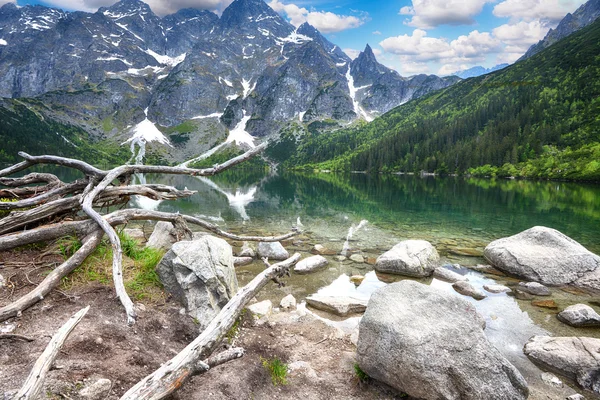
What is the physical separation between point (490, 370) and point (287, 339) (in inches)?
190

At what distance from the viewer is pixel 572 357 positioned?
301 inches

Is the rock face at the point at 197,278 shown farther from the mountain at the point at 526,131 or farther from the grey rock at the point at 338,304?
the mountain at the point at 526,131

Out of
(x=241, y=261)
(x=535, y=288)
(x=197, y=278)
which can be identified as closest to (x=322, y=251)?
(x=241, y=261)

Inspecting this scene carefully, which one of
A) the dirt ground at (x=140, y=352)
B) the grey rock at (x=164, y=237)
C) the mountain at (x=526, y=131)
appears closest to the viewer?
the dirt ground at (x=140, y=352)

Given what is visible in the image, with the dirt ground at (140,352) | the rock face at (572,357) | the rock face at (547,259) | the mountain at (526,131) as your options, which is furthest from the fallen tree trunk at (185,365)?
the mountain at (526,131)

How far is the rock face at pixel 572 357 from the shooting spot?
7.19 metres

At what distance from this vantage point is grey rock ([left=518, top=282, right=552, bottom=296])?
42.7 ft

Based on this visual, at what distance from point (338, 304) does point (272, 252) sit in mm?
7134

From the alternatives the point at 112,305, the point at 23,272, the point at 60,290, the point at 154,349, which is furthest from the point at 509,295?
the point at 23,272

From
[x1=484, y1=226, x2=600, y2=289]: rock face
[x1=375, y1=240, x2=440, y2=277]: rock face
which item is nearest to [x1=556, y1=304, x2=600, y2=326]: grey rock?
[x1=484, y1=226, x2=600, y2=289]: rock face

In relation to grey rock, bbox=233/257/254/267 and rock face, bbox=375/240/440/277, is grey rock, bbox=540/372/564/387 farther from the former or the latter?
grey rock, bbox=233/257/254/267

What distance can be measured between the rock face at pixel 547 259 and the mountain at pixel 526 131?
90.6 metres

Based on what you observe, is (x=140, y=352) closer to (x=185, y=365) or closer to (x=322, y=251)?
(x=185, y=365)

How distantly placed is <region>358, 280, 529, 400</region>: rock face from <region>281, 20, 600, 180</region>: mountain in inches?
4069
